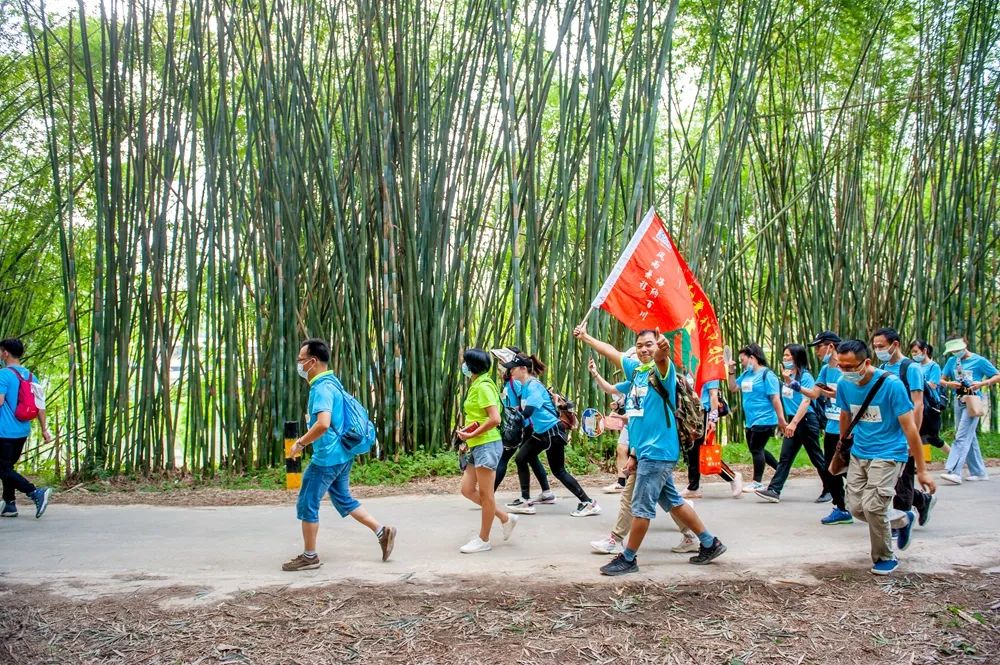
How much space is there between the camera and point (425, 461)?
5.94 m

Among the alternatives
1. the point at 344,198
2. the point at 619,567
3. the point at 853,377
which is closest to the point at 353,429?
the point at 619,567

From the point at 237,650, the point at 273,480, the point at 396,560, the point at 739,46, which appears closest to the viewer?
the point at 237,650

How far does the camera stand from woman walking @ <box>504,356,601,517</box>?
14.6 ft

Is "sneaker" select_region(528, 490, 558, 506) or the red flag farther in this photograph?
"sneaker" select_region(528, 490, 558, 506)

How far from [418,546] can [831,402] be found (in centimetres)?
251

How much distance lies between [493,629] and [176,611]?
1.12 metres

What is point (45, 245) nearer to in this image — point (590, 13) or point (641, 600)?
point (590, 13)

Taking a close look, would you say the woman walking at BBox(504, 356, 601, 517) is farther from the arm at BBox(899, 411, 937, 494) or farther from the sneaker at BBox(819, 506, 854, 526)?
the arm at BBox(899, 411, 937, 494)

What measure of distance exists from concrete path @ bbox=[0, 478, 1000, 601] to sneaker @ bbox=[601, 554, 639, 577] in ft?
0.19

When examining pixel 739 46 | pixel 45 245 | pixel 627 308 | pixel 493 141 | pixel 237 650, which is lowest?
pixel 237 650

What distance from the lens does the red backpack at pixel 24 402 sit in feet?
15.2

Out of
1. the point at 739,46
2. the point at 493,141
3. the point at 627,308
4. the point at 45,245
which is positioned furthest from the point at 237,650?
the point at 45,245

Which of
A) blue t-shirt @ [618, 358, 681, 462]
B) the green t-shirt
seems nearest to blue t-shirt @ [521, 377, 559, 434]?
the green t-shirt

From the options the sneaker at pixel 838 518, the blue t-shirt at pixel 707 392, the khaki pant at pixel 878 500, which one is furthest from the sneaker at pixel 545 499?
the khaki pant at pixel 878 500
